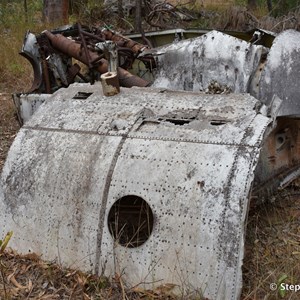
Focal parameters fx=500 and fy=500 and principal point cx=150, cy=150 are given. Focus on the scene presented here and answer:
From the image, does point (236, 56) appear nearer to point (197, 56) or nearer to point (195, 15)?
point (197, 56)

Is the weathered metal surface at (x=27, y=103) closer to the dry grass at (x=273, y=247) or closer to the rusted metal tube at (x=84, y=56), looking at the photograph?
the rusted metal tube at (x=84, y=56)

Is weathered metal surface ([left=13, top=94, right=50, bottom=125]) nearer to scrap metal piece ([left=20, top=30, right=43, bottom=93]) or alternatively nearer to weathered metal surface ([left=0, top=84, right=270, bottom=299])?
scrap metal piece ([left=20, top=30, right=43, bottom=93])

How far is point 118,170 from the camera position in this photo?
141 inches

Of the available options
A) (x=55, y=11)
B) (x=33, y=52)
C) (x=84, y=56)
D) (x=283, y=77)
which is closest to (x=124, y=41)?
(x=84, y=56)

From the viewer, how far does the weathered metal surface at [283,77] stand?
4.35m

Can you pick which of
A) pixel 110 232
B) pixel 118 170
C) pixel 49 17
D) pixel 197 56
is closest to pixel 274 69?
pixel 197 56

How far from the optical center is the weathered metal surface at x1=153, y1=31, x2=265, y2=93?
15.4ft

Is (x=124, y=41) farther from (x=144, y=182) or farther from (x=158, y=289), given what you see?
(x=158, y=289)

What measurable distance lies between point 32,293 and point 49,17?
866cm

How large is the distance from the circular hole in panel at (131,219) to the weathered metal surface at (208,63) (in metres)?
1.51

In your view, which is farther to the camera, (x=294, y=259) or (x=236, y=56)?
(x=236, y=56)

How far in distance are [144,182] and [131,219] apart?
65cm

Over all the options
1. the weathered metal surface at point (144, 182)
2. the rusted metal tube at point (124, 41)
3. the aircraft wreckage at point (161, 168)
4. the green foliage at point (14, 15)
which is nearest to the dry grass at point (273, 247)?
the aircraft wreckage at point (161, 168)

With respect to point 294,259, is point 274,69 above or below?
above
